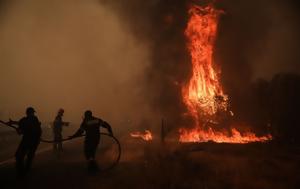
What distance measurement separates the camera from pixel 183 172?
465 inches

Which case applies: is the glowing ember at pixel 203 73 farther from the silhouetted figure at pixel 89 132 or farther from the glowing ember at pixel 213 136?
the silhouetted figure at pixel 89 132

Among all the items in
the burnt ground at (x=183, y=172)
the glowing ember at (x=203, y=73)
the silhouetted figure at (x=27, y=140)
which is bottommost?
the burnt ground at (x=183, y=172)

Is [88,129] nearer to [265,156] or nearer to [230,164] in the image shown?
[230,164]

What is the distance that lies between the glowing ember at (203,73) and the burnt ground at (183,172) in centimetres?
1074

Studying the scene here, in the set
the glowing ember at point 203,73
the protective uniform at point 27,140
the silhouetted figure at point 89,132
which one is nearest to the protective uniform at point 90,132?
the silhouetted figure at point 89,132

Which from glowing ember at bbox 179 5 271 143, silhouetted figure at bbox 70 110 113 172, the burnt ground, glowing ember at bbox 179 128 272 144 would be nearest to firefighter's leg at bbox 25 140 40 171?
the burnt ground

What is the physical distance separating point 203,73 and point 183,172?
52.2 feet

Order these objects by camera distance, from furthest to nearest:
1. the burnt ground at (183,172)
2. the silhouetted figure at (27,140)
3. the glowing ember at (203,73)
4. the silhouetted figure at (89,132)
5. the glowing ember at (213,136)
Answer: the glowing ember at (203,73)
the glowing ember at (213,136)
the silhouetted figure at (89,132)
the silhouetted figure at (27,140)
the burnt ground at (183,172)

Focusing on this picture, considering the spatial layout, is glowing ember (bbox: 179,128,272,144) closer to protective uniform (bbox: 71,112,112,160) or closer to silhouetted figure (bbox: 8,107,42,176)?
protective uniform (bbox: 71,112,112,160)

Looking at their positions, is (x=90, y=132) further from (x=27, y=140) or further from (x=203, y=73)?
(x=203, y=73)

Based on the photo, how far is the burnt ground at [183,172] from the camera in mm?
9820

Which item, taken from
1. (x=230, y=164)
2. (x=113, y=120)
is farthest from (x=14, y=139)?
(x=113, y=120)

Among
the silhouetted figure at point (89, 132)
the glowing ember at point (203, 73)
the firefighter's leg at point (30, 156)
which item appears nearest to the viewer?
the firefighter's leg at point (30, 156)

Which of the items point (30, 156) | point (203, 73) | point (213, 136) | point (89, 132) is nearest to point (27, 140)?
point (30, 156)
